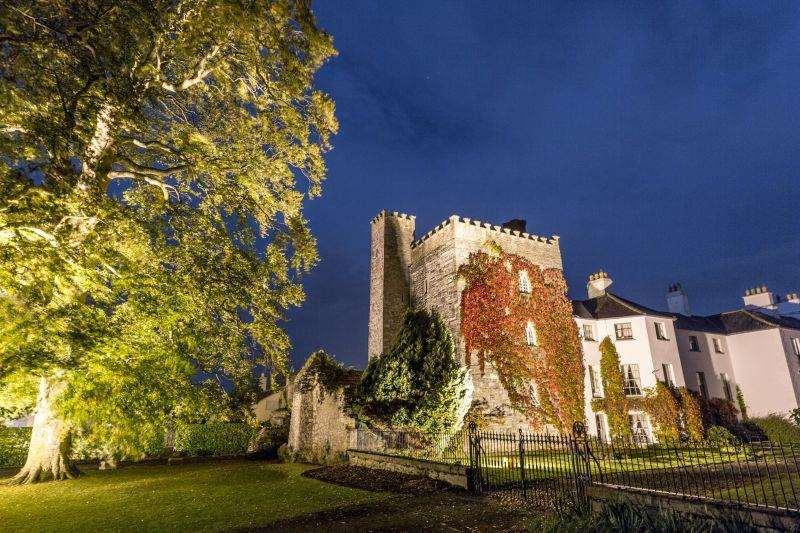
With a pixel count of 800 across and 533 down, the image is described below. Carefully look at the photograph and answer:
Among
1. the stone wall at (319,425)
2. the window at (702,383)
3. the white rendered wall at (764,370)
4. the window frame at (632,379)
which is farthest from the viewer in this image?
the window at (702,383)

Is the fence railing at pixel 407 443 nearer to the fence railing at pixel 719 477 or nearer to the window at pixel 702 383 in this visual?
the fence railing at pixel 719 477

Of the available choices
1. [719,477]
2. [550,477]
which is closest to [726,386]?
[719,477]

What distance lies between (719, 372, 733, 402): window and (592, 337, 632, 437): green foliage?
11.3 meters

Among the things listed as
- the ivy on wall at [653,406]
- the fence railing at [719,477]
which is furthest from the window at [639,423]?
the fence railing at [719,477]

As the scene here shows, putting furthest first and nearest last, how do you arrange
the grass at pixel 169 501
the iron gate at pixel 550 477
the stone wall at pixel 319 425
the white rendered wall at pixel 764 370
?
1. the white rendered wall at pixel 764 370
2. the stone wall at pixel 319 425
3. the iron gate at pixel 550 477
4. the grass at pixel 169 501

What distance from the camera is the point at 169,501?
11648mm

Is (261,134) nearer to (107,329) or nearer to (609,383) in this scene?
(107,329)

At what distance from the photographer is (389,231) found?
3281 cm

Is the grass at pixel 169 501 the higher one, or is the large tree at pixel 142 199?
the large tree at pixel 142 199

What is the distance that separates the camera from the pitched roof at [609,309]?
29.3 m

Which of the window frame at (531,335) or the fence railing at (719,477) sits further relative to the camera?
the window frame at (531,335)

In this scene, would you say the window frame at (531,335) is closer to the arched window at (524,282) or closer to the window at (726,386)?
the arched window at (524,282)

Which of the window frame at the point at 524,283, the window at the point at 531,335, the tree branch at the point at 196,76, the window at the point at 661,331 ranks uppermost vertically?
the tree branch at the point at 196,76

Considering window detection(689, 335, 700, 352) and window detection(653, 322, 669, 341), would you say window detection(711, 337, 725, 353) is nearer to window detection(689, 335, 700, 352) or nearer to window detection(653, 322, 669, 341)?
window detection(689, 335, 700, 352)
